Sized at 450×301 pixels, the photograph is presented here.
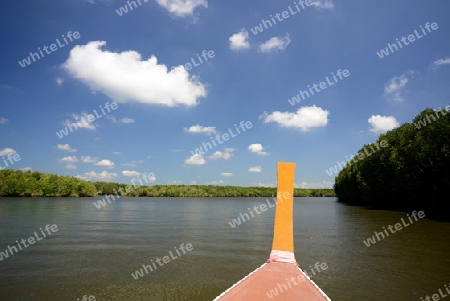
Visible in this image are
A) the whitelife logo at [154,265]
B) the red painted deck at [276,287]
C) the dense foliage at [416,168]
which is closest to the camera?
the red painted deck at [276,287]

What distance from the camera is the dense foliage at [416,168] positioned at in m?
35.8

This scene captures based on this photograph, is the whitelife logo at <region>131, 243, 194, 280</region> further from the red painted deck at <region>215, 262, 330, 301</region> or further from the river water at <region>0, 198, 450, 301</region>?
the red painted deck at <region>215, 262, 330, 301</region>

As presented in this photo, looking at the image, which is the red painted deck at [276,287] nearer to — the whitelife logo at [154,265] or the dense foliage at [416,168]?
the whitelife logo at [154,265]

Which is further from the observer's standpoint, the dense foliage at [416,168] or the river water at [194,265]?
the dense foliage at [416,168]

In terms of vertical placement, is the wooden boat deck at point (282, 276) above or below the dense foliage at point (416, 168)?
above

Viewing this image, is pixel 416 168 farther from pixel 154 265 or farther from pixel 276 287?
pixel 276 287

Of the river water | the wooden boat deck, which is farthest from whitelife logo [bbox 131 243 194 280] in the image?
the wooden boat deck

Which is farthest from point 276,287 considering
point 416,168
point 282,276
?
point 416,168

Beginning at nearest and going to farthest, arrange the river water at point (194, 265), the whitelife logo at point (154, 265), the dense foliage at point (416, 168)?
the river water at point (194, 265) → the whitelife logo at point (154, 265) → the dense foliage at point (416, 168)

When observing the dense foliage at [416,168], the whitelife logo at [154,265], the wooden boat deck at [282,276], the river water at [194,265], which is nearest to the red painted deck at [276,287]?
the wooden boat deck at [282,276]

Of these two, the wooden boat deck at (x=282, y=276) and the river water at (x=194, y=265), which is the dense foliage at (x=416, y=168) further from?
the wooden boat deck at (x=282, y=276)

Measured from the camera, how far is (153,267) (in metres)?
12.2

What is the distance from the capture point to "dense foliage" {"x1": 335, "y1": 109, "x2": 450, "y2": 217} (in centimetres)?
3578

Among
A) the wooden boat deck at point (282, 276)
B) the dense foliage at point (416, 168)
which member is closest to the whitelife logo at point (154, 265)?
the wooden boat deck at point (282, 276)
